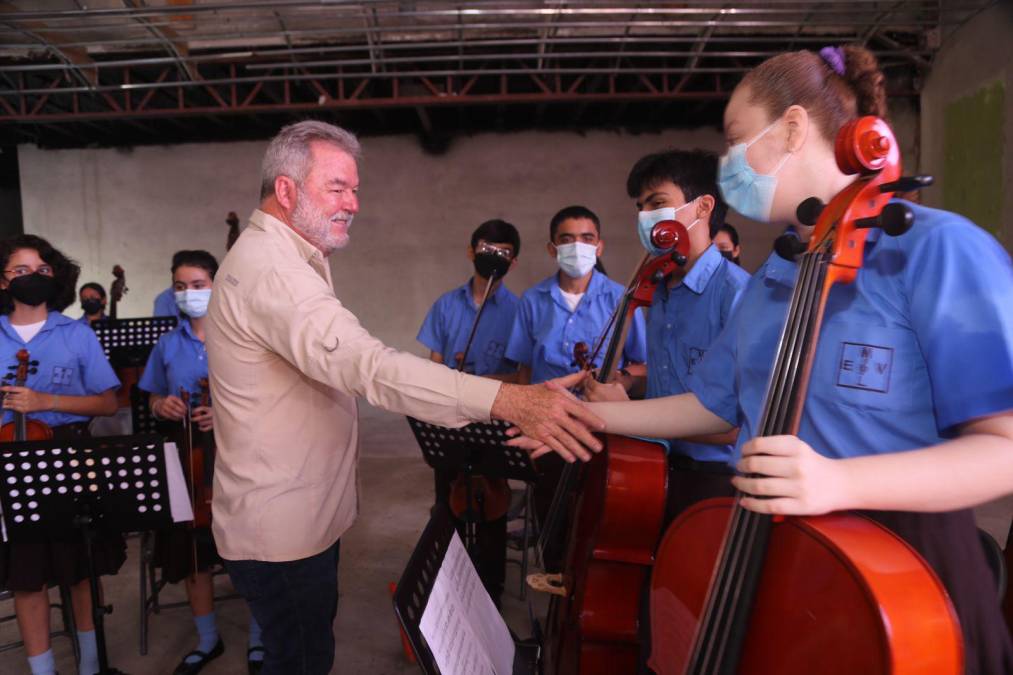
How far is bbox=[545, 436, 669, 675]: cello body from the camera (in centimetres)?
174

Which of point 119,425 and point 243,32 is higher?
point 243,32

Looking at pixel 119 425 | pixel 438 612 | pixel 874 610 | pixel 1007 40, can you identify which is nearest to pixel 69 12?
pixel 119 425

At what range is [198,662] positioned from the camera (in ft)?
9.57

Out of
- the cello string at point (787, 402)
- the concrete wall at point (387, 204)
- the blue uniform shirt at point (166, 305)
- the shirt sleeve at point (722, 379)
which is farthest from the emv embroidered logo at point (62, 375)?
the concrete wall at point (387, 204)

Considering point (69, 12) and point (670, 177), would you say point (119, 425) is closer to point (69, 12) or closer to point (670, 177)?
point (69, 12)

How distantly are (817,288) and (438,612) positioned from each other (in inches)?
27.0

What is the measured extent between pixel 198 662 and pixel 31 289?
1.76 metres

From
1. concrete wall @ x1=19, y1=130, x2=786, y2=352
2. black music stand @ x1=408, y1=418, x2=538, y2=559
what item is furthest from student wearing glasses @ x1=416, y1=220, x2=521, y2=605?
concrete wall @ x1=19, y1=130, x2=786, y2=352

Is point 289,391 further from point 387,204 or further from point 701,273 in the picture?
point 387,204

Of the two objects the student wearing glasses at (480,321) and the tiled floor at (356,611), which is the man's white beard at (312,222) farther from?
the tiled floor at (356,611)

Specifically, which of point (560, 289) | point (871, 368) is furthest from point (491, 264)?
point (871, 368)

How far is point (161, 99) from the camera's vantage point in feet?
28.6

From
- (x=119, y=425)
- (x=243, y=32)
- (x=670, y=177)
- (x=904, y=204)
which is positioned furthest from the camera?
(x=243, y=32)

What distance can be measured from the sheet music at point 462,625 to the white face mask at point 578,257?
236 cm
